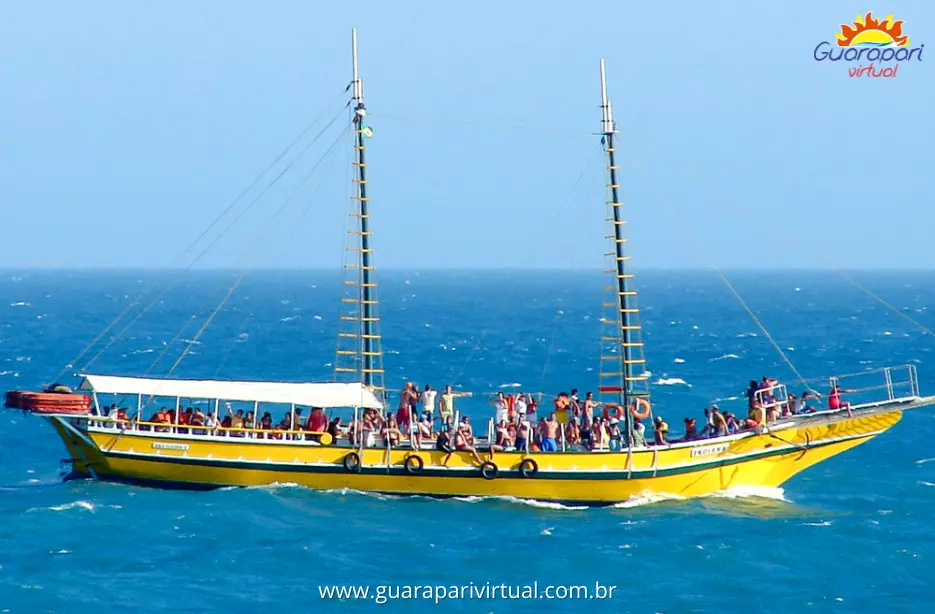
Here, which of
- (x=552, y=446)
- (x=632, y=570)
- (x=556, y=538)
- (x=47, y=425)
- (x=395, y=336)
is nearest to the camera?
(x=632, y=570)

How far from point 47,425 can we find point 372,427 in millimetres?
23197

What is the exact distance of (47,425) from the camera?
2239 inches

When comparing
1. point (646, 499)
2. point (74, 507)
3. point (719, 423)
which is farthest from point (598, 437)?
point (74, 507)

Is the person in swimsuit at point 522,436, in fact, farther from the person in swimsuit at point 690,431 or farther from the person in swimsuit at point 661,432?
the person in swimsuit at point 690,431

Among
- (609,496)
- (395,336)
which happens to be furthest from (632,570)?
(395,336)

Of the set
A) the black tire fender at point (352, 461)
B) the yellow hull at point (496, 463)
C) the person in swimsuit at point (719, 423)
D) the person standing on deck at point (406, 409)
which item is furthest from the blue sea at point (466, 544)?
the person standing on deck at point (406, 409)

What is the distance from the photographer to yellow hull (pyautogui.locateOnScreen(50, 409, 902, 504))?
38.8 metres

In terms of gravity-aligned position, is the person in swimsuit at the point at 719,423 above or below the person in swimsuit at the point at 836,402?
below

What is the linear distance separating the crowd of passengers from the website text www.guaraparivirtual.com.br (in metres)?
7.27

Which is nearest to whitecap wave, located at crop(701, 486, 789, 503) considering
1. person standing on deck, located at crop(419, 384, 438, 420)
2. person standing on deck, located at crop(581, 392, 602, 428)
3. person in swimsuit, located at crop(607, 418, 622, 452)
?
person in swimsuit, located at crop(607, 418, 622, 452)

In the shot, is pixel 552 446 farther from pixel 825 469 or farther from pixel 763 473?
pixel 825 469

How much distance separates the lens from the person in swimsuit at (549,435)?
38.8 m

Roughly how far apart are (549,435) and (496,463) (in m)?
1.80

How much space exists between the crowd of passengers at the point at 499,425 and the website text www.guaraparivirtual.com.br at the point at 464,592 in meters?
7.27
